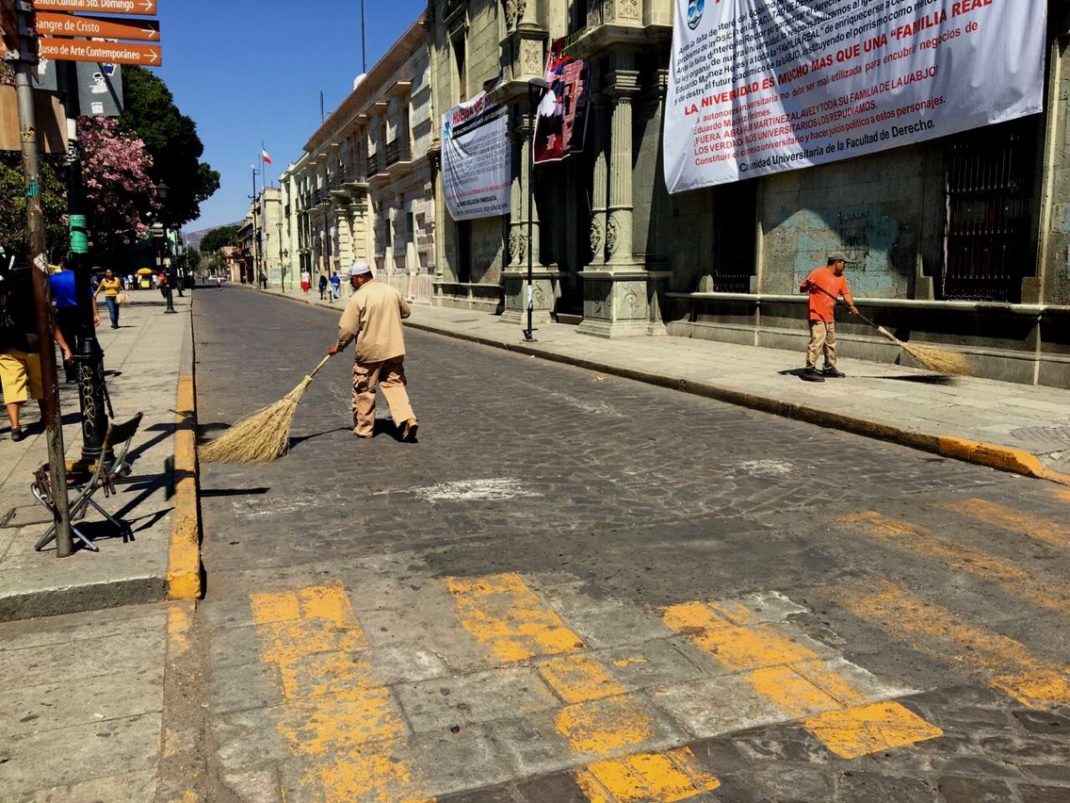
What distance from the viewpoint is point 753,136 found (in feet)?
48.6

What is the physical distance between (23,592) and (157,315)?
28005 mm

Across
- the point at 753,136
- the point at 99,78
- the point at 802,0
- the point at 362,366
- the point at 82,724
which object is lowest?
the point at 82,724

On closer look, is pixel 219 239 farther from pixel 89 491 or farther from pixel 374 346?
pixel 89 491

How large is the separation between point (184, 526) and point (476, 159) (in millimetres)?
23092

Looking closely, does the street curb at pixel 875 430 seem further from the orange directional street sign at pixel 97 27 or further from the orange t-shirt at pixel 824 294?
the orange directional street sign at pixel 97 27

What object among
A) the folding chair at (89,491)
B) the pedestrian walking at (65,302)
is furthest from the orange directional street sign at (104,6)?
the pedestrian walking at (65,302)

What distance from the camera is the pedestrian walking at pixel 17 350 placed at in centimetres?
796

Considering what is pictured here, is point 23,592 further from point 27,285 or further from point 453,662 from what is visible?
point 27,285

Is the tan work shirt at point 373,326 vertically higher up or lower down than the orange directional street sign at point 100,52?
lower down

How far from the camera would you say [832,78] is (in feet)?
42.4

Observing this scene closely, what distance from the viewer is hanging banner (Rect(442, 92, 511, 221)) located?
979 inches

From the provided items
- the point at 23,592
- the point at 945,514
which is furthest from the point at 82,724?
the point at 945,514

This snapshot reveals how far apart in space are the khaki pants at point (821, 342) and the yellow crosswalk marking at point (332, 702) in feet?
28.3

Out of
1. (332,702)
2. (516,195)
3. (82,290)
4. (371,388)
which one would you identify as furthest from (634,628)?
(516,195)
